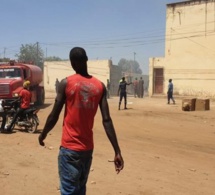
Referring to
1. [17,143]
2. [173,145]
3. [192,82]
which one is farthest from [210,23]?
[17,143]

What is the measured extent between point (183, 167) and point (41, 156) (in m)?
3.00

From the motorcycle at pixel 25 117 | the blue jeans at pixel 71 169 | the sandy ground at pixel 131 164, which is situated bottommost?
the sandy ground at pixel 131 164

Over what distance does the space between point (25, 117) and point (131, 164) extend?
17.9ft

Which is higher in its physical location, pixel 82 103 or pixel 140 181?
pixel 82 103

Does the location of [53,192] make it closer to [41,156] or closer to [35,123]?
[41,156]

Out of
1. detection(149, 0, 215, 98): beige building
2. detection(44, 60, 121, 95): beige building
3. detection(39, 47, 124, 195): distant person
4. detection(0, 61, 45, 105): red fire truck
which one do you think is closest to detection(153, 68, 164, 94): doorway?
detection(149, 0, 215, 98): beige building

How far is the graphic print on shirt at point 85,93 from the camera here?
3.47m

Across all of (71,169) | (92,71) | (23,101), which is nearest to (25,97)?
(23,101)

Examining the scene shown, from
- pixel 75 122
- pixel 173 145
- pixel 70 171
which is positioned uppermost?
pixel 75 122

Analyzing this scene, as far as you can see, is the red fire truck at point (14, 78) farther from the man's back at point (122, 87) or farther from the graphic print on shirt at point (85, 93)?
the graphic print on shirt at point (85, 93)

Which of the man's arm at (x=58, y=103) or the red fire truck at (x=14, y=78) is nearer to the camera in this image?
the man's arm at (x=58, y=103)

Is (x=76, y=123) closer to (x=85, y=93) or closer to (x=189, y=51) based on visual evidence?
(x=85, y=93)

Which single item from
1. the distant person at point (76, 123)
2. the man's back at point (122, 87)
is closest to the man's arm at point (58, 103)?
the distant person at point (76, 123)

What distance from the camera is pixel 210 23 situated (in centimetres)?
3106
